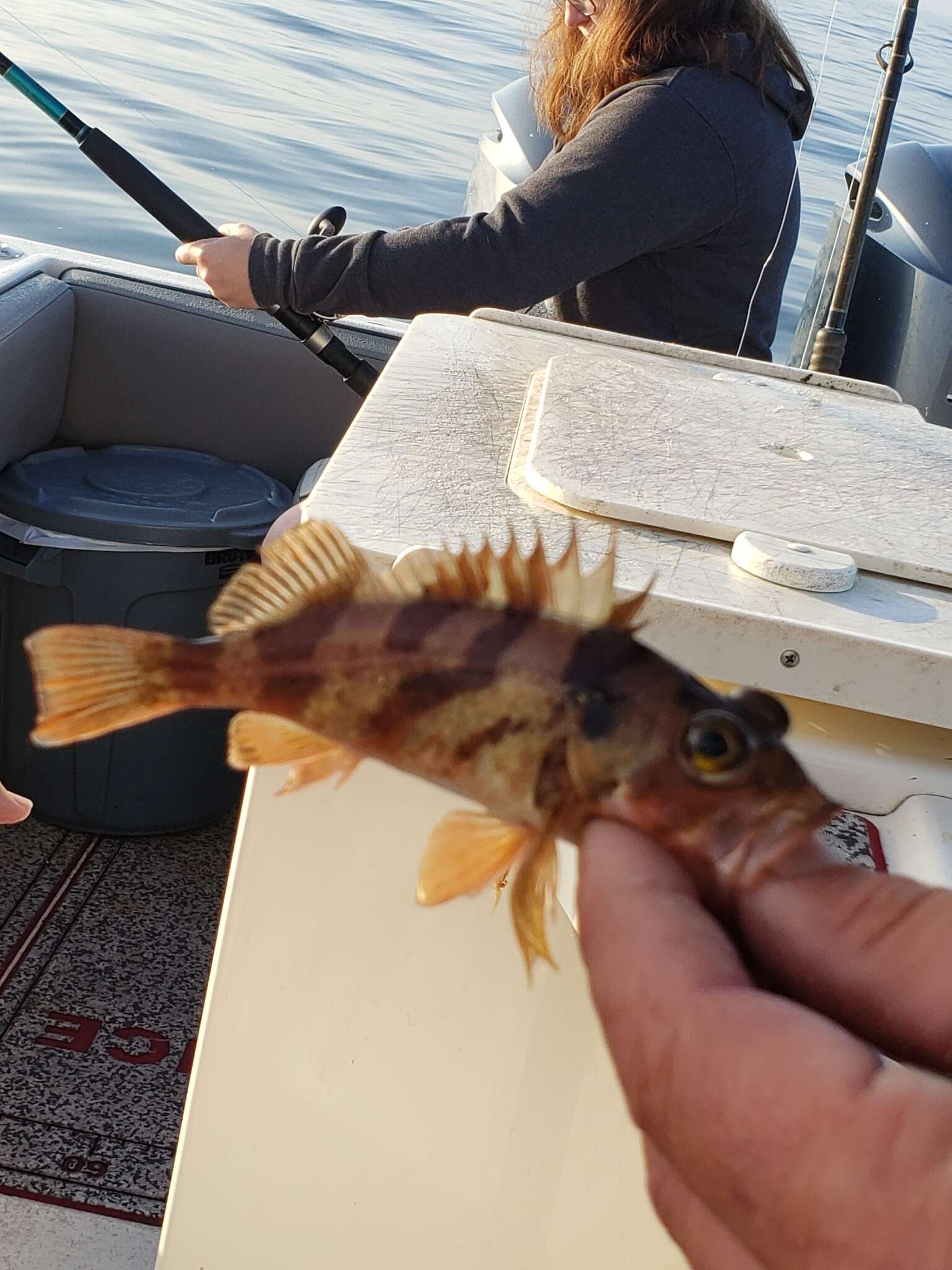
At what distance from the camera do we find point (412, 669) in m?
0.64

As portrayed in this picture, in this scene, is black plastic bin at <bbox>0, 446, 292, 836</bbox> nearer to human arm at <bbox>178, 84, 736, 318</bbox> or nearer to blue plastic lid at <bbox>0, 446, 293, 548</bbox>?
blue plastic lid at <bbox>0, 446, 293, 548</bbox>

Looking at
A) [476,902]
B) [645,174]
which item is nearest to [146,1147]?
[476,902]

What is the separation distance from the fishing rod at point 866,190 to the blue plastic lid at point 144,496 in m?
1.10

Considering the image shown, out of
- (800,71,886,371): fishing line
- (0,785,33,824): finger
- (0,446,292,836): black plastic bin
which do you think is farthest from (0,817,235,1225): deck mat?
(800,71,886,371): fishing line

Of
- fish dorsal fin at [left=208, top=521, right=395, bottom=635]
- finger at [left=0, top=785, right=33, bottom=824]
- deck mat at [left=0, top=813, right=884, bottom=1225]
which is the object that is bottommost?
deck mat at [left=0, top=813, right=884, bottom=1225]

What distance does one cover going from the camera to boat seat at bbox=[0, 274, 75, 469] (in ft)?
8.48

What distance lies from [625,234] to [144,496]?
1047mm

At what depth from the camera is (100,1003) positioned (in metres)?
2.31

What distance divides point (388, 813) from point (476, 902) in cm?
10

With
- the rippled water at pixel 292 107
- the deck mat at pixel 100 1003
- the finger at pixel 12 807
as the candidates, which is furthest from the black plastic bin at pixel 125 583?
the rippled water at pixel 292 107

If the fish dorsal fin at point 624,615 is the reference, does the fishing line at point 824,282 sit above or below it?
below

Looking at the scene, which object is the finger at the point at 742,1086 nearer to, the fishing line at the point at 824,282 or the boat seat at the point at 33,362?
the boat seat at the point at 33,362

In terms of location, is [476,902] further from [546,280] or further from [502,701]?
[546,280]

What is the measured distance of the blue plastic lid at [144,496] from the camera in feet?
8.00
